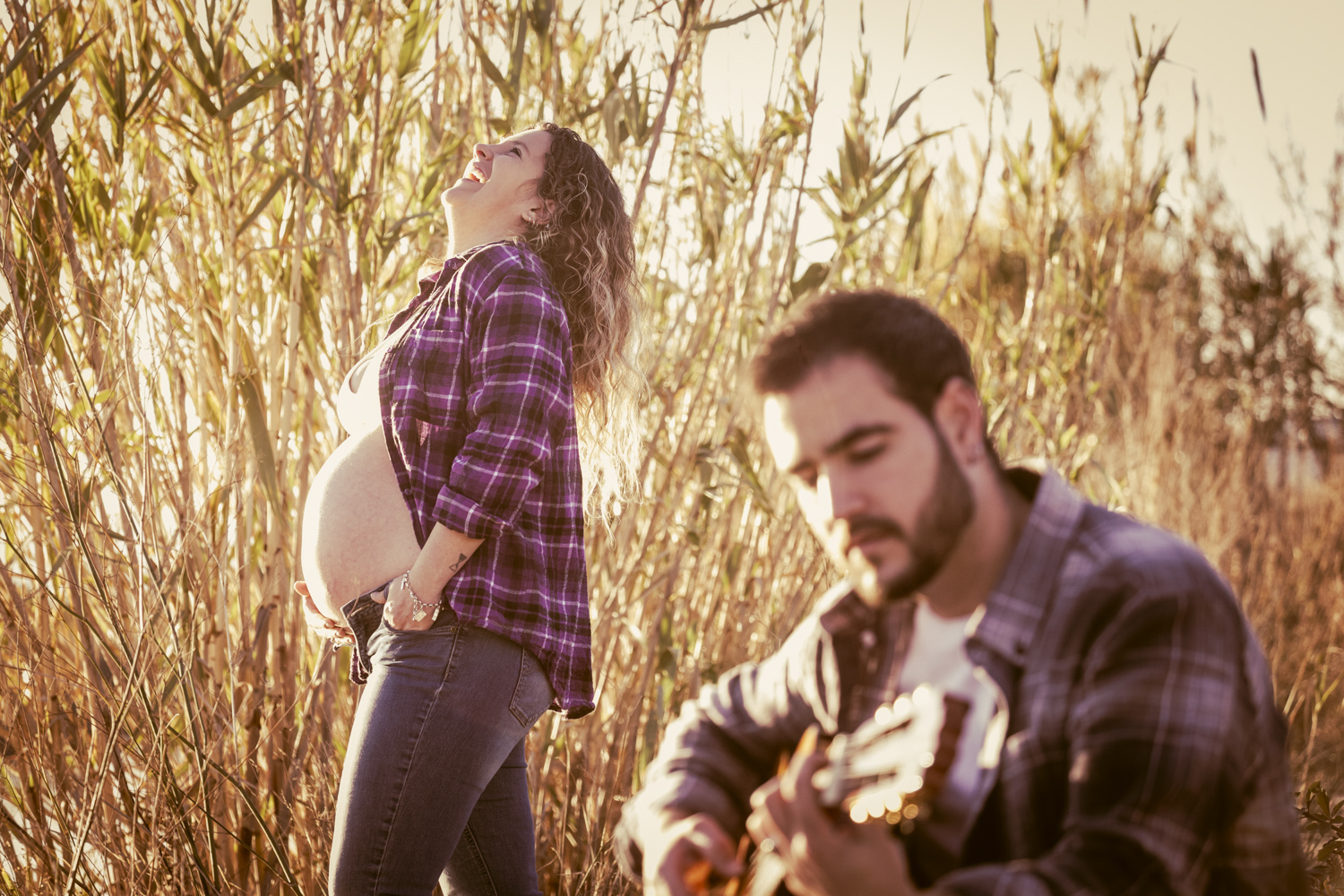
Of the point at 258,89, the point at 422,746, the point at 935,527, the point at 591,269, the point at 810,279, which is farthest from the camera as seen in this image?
the point at 810,279

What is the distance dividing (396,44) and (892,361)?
1.71 m

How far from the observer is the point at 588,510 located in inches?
82.5

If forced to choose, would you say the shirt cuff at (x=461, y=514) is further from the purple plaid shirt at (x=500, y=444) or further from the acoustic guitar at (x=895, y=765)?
the acoustic guitar at (x=895, y=765)

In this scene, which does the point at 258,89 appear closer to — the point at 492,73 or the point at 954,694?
the point at 492,73

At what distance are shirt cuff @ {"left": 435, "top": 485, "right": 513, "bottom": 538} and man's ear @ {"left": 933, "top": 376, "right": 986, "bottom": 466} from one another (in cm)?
69

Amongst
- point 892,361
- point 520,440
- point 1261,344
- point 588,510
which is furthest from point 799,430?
point 1261,344

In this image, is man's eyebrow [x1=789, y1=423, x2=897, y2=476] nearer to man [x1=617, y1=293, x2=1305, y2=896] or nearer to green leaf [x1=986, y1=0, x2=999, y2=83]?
man [x1=617, y1=293, x2=1305, y2=896]

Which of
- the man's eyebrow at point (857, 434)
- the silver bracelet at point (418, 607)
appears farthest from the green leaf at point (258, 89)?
the man's eyebrow at point (857, 434)

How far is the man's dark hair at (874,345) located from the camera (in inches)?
33.3

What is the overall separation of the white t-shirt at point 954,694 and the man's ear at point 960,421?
0.13 meters

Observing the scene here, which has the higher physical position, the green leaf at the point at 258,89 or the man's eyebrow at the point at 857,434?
the green leaf at the point at 258,89

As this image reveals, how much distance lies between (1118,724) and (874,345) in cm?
34

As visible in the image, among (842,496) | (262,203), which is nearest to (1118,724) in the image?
(842,496)

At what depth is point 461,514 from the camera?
1.34 m
